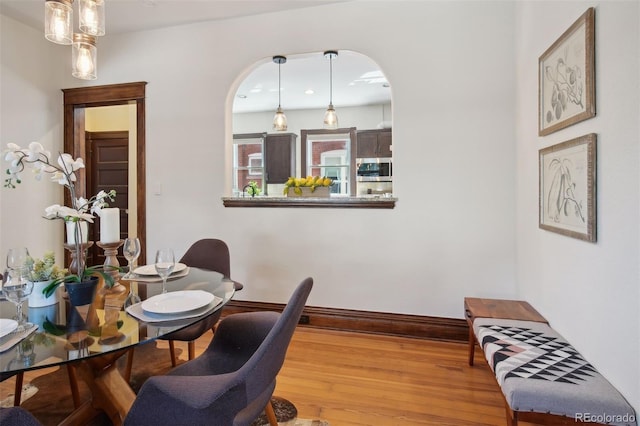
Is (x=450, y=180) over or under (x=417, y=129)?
under

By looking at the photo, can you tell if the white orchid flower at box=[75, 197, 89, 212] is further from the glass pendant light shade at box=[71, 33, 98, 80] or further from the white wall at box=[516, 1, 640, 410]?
the white wall at box=[516, 1, 640, 410]

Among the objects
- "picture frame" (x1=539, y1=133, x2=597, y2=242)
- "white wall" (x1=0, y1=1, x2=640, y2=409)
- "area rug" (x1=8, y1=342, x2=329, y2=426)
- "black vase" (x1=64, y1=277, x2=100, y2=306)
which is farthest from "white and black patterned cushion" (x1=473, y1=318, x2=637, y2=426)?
"black vase" (x1=64, y1=277, x2=100, y2=306)

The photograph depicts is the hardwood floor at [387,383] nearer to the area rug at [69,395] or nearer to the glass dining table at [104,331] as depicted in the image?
the area rug at [69,395]

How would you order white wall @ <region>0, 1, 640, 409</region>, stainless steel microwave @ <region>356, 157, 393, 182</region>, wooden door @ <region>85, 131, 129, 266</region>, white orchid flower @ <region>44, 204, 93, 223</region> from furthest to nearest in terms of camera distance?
stainless steel microwave @ <region>356, 157, 393, 182</region>, wooden door @ <region>85, 131, 129, 266</region>, white wall @ <region>0, 1, 640, 409</region>, white orchid flower @ <region>44, 204, 93, 223</region>

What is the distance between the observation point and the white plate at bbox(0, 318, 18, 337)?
114cm

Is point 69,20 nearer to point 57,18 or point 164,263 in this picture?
point 57,18

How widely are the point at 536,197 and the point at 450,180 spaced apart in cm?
66

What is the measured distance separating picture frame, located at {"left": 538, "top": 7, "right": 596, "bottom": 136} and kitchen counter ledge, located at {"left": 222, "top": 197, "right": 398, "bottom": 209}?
1204 mm

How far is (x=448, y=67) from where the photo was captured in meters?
2.76

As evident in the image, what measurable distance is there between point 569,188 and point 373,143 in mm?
4749

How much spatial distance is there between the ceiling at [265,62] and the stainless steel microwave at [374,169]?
1096 mm

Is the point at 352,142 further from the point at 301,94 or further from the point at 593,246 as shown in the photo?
the point at 593,246

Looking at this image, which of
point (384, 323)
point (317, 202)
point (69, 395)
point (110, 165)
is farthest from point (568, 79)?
point (110, 165)

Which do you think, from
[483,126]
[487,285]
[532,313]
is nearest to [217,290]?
[532,313]
